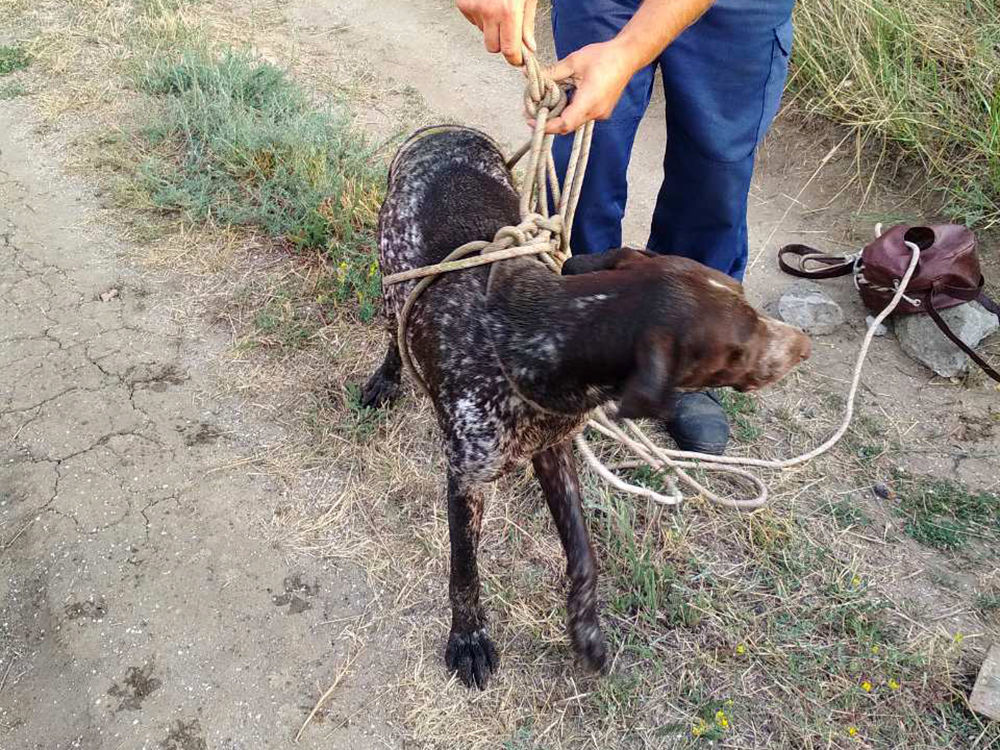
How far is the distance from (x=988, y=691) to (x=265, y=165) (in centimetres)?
457

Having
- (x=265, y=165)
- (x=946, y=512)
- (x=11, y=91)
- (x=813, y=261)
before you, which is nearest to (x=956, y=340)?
(x=946, y=512)

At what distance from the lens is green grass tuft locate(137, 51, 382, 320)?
4.29m

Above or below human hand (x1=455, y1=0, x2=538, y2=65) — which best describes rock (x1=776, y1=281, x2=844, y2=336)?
below

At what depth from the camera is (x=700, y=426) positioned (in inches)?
134

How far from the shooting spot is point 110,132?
5320mm

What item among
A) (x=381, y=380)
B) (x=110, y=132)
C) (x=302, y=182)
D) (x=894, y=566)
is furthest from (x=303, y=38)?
(x=894, y=566)

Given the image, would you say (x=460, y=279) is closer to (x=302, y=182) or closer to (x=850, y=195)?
(x=302, y=182)

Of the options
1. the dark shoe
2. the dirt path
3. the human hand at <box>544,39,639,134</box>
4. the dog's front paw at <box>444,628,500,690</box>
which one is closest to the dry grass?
the dirt path

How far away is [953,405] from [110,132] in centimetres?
569

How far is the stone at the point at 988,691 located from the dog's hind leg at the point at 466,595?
1.62 m

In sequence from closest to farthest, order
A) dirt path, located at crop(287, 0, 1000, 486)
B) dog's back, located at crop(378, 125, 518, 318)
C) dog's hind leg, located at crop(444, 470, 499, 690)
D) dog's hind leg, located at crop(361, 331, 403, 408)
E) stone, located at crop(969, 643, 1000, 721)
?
stone, located at crop(969, 643, 1000, 721)
dog's hind leg, located at crop(444, 470, 499, 690)
dog's back, located at crop(378, 125, 518, 318)
dog's hind leg, located at crop(361, 331, 403, 408)
dirt path, located at crop(287, 0, 1000, 486)

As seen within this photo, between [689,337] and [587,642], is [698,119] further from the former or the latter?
[587,642]

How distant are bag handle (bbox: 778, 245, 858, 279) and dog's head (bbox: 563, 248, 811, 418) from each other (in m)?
2.49

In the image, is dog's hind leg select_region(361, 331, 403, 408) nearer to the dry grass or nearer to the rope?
the rope
